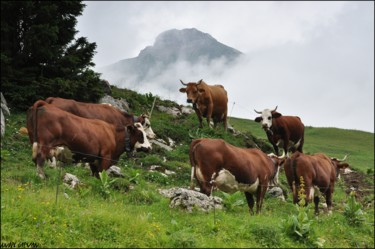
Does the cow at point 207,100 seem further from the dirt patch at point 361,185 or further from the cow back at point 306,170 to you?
the cow back at point 306,170

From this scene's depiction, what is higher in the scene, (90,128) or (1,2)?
(1,2)

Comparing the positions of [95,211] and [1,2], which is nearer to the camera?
[95,211]

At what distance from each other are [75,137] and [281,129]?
11790mm

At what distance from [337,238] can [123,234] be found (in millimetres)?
5988

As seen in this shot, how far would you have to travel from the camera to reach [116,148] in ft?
44.5

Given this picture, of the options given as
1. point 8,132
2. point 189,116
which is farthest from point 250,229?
point 189,116

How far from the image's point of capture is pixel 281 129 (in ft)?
68.3

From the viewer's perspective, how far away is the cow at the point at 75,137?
1129 cm

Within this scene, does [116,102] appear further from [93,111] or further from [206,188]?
[206,188]

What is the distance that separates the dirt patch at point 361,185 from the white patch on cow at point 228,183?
29.4ft

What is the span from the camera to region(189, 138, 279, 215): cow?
37.6 ft

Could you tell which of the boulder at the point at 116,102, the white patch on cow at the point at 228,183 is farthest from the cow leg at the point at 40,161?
the boulder at the point at 116,102

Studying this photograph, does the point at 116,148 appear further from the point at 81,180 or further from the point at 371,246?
the point at 371,246

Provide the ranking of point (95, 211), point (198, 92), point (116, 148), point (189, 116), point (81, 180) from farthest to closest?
point (189, 116)
point (198, 92)
point (116, 148)
point (81, 180)
point (95, 211)
